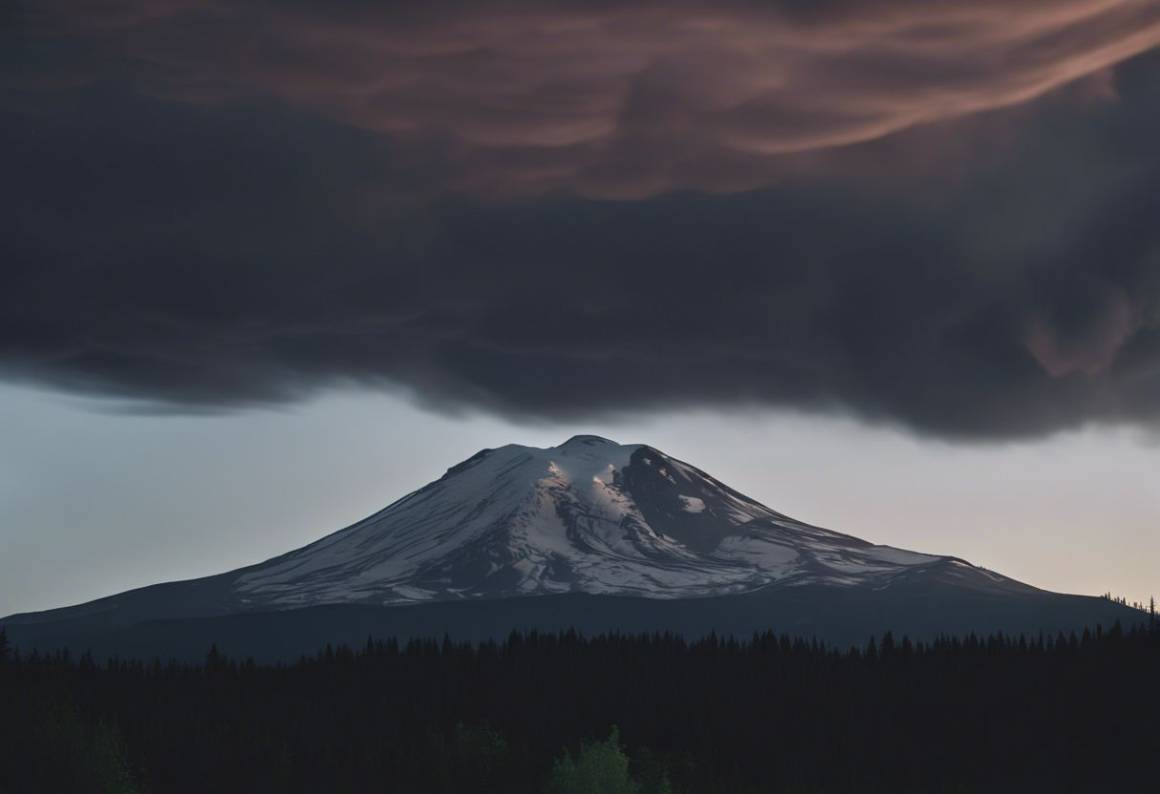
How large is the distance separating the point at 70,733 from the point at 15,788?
9882mm

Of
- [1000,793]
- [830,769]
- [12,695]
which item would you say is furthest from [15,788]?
[1000,793]

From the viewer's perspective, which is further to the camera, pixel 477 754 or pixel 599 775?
pixel 477 754

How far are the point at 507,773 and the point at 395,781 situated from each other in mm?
15782

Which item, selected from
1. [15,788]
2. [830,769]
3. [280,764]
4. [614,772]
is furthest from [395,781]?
[830,769]

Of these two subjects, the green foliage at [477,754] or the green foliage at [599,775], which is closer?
the green foliage at [599,775]

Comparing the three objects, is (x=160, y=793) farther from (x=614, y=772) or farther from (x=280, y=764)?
(x=614, y=772)

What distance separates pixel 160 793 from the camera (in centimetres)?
16600

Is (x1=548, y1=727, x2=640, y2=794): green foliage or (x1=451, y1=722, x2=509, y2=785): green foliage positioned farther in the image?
(x1=451, y1=722, x2=509, y2=785): green foliage

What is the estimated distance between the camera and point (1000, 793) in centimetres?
19938

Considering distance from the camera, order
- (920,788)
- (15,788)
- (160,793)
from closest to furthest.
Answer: (15,788) → (160,793) → (920,788)

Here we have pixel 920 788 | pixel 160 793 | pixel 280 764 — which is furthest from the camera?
pixel 920 788

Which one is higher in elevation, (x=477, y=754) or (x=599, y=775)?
(x=477, y=754)

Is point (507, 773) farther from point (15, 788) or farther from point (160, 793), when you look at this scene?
point (15, 788)

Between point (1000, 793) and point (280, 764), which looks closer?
point (280, 764)
